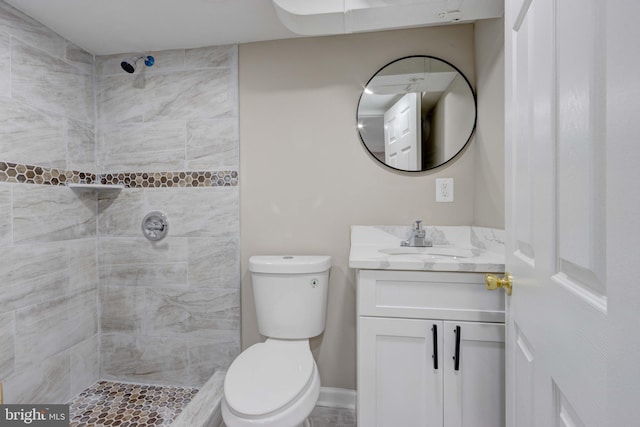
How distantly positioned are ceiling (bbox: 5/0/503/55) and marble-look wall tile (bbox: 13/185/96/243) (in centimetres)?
86

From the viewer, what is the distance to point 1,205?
1311mm

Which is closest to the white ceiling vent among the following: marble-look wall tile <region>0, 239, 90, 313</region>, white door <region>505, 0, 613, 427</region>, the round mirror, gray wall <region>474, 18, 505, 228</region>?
gray wall <region>474, 18, 505, 228</region>

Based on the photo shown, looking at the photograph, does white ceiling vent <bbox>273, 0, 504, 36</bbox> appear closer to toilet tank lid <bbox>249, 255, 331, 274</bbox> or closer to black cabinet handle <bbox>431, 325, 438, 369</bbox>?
toilet tank lid <bbox>249, 255, 331, 274</bbox>

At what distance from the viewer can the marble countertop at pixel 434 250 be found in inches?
42.7

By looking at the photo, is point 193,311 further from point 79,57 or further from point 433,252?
point 79,57

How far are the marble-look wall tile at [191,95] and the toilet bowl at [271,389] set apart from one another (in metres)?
1.32

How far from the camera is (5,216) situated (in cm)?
133

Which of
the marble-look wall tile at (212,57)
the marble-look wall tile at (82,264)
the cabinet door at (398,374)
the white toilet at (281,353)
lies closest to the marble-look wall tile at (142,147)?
the marble-look wall tile at (212,57)

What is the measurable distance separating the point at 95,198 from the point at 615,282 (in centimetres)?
226

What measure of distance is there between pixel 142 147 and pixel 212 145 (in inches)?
17.6

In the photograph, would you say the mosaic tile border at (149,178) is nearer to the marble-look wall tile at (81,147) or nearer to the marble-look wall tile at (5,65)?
the marble-look wall tile at (81,147)

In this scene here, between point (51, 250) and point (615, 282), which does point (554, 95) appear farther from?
point (51, 250)

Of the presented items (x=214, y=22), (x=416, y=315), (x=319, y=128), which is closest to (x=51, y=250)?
(x=214, y=22)

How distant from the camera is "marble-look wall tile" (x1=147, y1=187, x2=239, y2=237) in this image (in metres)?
1.71
